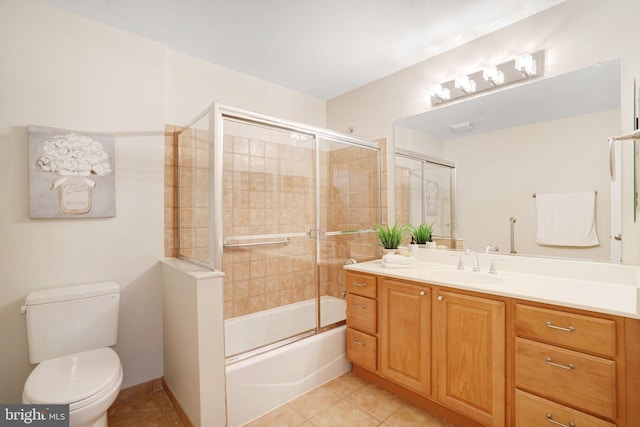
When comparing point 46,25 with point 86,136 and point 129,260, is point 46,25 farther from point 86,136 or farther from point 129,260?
point 129,260

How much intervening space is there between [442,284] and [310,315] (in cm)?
112

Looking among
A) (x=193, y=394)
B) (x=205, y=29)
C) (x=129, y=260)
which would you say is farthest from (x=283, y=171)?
(x=193, y=394)

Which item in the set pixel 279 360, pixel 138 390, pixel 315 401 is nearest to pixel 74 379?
pixel 138 390

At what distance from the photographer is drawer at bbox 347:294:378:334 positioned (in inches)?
81.2

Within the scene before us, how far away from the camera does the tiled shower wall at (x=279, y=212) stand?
221cm

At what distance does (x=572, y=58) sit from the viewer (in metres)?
1.75

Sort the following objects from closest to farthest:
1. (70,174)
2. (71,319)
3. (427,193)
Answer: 1. (71,319)
2. (70,174)
3. (427,193)

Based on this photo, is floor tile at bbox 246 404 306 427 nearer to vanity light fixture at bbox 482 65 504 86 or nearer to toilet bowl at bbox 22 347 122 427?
toilet bowl at bbox 22 347 122 427

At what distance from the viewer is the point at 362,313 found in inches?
84.3

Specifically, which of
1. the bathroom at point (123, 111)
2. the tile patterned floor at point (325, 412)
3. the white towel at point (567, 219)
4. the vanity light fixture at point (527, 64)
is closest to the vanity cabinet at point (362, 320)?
the tile patterned floor at point (325, 412)

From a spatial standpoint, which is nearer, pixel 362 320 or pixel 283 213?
pixel 362 320

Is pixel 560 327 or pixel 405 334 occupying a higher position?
pixel 560 327

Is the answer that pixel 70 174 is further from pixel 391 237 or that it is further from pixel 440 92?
pixel 440 92

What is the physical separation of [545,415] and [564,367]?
9.8 inches
